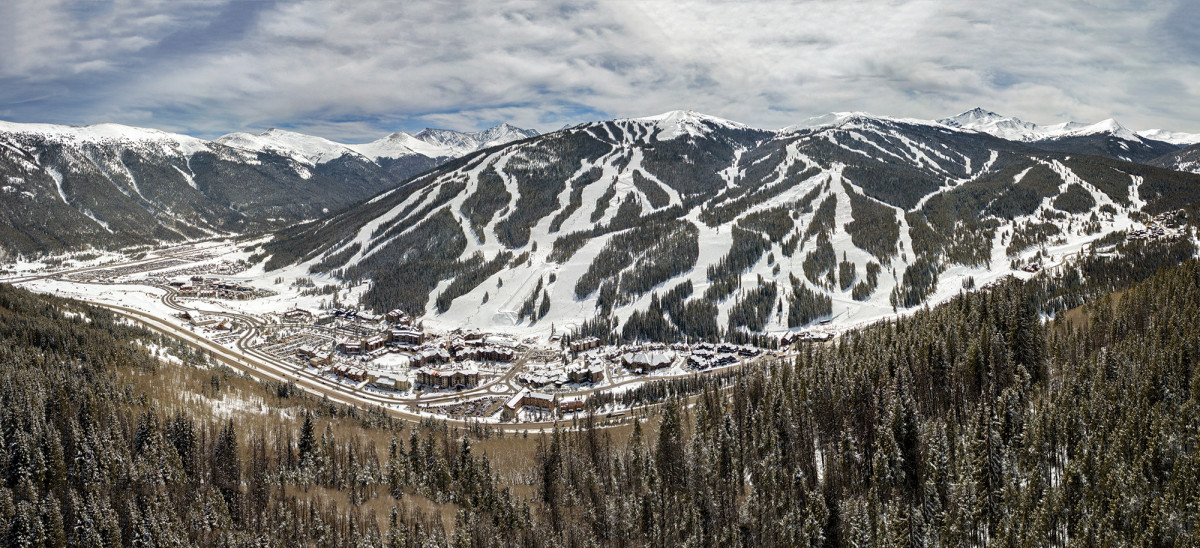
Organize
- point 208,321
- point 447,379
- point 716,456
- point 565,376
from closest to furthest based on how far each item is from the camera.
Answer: point 716,456 → point 447,379 → point 565,376 → point 208,321

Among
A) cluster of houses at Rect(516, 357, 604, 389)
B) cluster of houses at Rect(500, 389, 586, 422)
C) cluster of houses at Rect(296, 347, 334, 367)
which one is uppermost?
cluster of houses at Rect(296, 347, 334, 367)

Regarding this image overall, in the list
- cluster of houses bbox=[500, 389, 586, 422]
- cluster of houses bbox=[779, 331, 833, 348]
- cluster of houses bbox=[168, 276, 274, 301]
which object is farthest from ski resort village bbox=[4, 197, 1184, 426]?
cluster of houses bbox=[168, 276, 274, 301]

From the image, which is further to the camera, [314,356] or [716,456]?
[314,356]

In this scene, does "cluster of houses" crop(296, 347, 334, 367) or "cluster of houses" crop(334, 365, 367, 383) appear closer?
"cluster of houses" crop(334, 365, 367, 383)

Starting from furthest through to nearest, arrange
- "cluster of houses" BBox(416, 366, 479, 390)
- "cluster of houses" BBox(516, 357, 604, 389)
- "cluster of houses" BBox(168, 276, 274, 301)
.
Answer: "cluster of houses" BBox(168, 276, 274, 301), "cluster of houses" BBox(416, 366, 479, 390), "cluster of houses" BBox(516, 357, 604, 389)

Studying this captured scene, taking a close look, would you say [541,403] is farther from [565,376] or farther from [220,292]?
[220,292]

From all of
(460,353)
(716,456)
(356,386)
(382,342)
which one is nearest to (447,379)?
(460,353)

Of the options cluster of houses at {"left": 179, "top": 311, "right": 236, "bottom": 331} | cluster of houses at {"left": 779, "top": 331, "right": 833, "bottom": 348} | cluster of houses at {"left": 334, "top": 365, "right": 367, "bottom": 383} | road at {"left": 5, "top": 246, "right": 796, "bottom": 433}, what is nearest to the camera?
road at {"left": 5, "top": 246, "right": 796, "bottom": 433}

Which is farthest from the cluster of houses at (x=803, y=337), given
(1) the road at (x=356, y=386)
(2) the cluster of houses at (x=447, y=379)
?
(2) the cluster of houses at (x=447, y=379)

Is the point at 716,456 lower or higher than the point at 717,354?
lower

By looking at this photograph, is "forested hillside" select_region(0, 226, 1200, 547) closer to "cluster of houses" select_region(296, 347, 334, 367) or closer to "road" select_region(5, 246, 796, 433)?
"road" select_region(5, 246, 796, 433)
